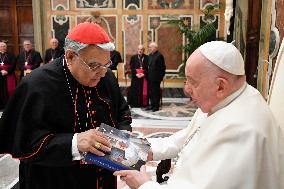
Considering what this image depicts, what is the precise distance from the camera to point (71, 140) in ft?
6.26

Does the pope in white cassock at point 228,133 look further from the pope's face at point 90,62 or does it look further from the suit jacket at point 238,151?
the pope's face at point 90,62

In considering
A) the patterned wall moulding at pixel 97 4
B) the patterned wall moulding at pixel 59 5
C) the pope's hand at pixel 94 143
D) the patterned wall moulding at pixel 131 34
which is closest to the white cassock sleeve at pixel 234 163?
the pope's hand at pixel 94 143

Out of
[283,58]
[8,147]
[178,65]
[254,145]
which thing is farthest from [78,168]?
[178,65]

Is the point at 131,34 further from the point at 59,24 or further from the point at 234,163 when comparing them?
the point at 234,163

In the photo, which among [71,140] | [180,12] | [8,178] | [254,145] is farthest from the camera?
[180,12]

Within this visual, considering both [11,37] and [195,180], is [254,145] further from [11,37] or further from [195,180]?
[11,37]

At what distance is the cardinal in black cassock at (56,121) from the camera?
6.36 ft

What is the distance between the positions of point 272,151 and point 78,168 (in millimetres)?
1153

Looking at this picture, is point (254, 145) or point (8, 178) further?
point (8, 178)

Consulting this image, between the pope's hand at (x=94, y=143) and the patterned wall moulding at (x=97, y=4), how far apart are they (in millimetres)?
9503

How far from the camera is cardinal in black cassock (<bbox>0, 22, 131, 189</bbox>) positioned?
76.3 inches

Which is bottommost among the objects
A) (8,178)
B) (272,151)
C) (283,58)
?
(8,178)

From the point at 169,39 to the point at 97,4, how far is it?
8.31ft

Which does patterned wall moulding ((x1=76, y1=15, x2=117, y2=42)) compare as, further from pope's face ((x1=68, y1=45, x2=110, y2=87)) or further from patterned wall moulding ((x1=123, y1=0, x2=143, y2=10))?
pope's face ((x1=68, y1=45, x2=110, y2=87))
